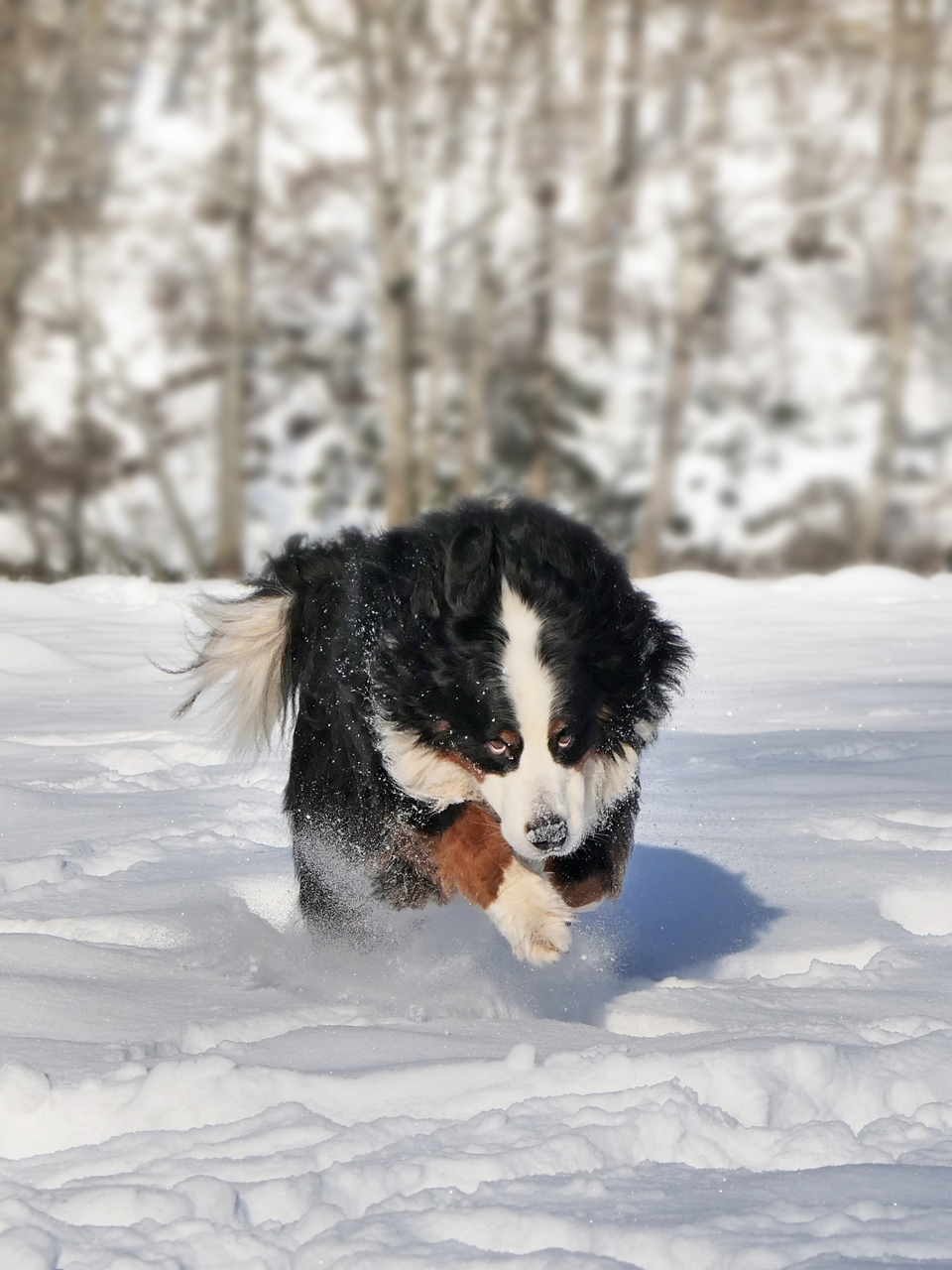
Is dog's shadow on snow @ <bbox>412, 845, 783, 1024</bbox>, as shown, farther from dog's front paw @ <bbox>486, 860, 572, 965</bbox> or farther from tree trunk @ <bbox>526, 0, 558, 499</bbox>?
tree trunk @ <bbox>526, 0, 558, 499</bbox>

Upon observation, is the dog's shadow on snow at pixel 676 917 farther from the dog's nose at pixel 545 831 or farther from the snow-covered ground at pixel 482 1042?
the dog's nose at pixel 545 831

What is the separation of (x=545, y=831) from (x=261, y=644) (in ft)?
4.32

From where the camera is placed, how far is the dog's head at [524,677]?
9.09 feet

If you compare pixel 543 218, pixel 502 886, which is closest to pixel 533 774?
pixel 502 886

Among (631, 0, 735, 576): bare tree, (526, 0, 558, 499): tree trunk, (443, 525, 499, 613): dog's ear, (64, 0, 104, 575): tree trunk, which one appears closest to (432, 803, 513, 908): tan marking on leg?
(443, 525, 499, 613): dog's ear

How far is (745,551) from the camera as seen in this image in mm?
14008

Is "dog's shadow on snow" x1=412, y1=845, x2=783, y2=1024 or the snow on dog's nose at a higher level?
the snow on dog's nose

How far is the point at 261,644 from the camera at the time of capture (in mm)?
3717

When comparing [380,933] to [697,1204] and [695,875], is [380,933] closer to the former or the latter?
[695,875]

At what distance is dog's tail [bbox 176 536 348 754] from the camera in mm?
3621

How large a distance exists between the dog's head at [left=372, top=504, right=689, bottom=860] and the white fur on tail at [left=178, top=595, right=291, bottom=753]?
2.37 ft

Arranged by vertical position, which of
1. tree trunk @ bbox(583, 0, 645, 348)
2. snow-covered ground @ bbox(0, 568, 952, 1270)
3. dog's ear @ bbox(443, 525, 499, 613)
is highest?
tree trunk @ bbox(583, 0, 645, 348)

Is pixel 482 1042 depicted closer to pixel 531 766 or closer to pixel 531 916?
pixel 531 916

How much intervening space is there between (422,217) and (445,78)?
4.44 feet
